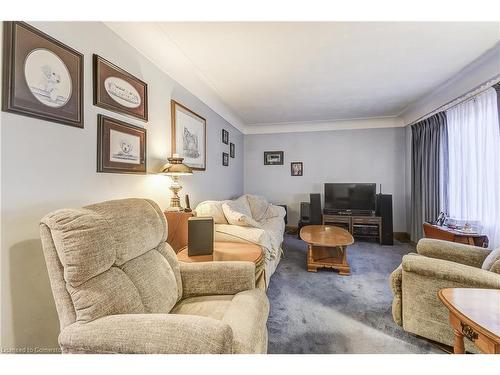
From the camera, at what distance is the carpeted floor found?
154 centimetres

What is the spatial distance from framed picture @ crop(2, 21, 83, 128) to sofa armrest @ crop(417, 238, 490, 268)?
2.88 metres

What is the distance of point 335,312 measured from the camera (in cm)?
194

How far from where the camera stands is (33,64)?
1059mm

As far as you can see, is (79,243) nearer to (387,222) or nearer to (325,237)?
(325,237)

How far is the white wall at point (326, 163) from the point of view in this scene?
14.5 feet

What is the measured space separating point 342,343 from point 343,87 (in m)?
2.82

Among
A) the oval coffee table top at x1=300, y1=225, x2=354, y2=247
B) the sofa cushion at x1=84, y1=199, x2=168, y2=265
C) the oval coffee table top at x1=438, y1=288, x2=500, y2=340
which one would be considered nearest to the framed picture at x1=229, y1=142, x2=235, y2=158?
the oval coffee table top at x1=300, y1=225, x2=354, y2=247

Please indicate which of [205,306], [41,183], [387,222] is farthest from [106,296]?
[387,222]

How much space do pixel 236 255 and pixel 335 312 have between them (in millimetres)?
1039

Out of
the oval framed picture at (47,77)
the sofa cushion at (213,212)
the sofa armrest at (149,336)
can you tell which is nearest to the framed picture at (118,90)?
the oval framed picture at (47,77)

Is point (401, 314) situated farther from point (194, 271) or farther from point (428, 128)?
point (428, 128)

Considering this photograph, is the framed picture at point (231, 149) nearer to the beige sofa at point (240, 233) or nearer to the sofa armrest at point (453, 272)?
the beige sofa at point (240, 233)

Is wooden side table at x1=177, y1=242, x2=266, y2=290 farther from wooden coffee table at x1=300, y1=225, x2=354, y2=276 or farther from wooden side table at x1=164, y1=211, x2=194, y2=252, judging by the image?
wooden coffee table at x1=300, y1=225, x2=354, y2=276

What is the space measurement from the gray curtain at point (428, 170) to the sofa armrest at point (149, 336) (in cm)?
378
